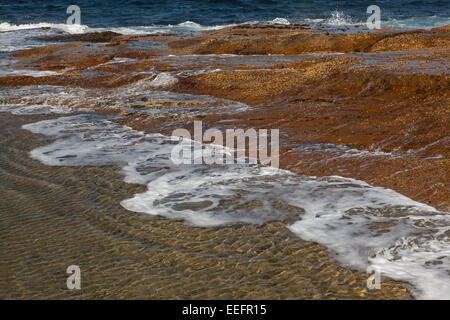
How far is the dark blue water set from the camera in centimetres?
2789

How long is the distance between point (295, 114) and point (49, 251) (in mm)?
4517

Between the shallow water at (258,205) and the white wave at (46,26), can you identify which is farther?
the white wave at (46,26)

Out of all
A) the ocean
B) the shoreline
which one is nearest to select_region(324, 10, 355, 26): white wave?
the ocean

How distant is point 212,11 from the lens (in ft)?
103

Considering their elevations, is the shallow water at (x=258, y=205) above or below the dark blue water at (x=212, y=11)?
below

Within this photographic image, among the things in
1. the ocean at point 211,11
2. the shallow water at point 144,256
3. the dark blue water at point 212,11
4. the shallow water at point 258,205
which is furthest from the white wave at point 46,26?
the shallow water at point 144,256

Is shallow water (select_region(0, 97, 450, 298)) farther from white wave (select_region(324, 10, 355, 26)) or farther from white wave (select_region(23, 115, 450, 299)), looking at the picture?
white wave (select_region(324, 10, 355, 26))

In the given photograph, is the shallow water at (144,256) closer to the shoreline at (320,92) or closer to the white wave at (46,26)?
the shoreline at (320,92)

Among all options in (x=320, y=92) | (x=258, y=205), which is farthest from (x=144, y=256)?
(x=320, y=92)

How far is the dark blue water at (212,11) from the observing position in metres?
27.9

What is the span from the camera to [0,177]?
6117 mm

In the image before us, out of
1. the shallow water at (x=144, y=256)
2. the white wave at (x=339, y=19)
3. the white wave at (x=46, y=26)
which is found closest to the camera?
the shallow water at (x=144, y=256)
